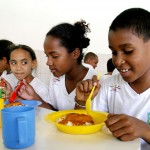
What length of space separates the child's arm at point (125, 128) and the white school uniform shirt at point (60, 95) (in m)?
0.82

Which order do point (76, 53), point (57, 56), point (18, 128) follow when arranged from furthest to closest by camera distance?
point (76, 53), point (57, 56), point (18, 128)

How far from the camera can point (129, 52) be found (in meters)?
1.03

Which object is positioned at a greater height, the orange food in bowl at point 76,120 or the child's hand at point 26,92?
the orange food in bowl at point 76,120

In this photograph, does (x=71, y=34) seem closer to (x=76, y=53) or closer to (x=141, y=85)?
(x=76, y=53)

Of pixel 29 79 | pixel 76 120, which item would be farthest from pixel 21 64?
pixel 76 120

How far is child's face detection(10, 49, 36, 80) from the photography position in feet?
6.59

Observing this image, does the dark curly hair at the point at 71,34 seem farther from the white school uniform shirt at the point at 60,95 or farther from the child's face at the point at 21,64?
the child's face at the point at 21,64

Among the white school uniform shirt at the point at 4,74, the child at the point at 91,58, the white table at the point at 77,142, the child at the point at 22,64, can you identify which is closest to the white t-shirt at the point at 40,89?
the child at the point at 22,64

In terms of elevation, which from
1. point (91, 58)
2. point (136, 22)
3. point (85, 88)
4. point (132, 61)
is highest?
point (136, 22)

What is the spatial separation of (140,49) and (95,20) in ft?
8.54

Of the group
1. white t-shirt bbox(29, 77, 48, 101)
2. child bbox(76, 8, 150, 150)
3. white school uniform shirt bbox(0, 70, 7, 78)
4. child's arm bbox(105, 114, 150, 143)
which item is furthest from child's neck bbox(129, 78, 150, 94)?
white school uniform shirt bbox(0, 70, 7, 78)

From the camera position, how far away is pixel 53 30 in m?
1.64

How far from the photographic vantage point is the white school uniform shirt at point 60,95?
1.61 meters

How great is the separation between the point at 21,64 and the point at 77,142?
1.39 m
